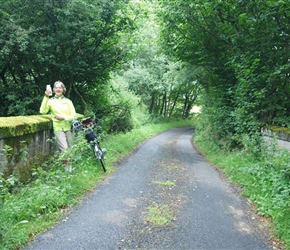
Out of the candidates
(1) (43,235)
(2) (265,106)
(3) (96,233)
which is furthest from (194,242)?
(2) (265,106)

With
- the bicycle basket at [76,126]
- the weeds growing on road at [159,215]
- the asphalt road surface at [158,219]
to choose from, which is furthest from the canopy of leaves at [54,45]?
the weeds growing on road at [159,215]

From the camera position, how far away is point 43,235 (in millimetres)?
3641

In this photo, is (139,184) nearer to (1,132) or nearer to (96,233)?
(96,233)

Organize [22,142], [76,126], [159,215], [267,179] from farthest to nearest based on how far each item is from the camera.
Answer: [76,126] → [267,179] → [22,142] → [159,215]

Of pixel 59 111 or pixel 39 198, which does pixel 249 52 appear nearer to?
pixel 59 111

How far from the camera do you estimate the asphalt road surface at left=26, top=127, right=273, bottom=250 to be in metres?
3.60

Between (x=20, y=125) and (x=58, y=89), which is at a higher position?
(x=58, y=89)

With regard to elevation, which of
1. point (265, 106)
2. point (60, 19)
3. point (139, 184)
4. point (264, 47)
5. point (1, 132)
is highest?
point (60, 19)

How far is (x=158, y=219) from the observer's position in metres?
4.30

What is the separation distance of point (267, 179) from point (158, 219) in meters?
3.00

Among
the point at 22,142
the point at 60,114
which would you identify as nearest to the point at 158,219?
the point at 22,142

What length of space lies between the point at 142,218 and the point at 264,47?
6704 mm

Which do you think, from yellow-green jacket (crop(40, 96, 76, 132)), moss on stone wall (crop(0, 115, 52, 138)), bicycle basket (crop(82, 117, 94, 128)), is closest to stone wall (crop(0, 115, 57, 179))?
moss on stone wall (crop(0, 115, 52, 138))

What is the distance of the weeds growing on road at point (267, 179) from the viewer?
4.31m
